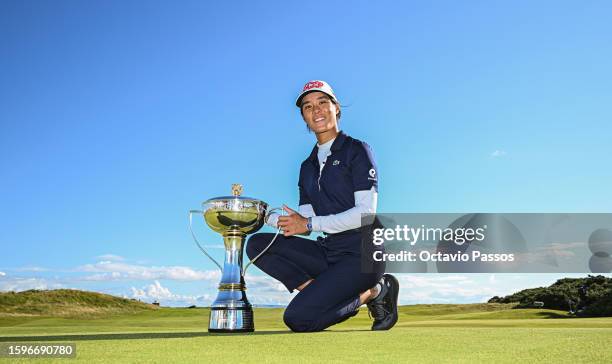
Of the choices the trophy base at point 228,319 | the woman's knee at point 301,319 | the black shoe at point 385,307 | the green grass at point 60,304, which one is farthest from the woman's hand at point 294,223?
the green grass at point 60,304

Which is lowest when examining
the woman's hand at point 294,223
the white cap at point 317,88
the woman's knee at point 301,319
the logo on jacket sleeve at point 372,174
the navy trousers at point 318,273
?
the woman's knee at point 301,319

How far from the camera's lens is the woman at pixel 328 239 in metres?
4.46

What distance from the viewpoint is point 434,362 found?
2348mm

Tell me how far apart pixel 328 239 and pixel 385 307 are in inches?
30.3

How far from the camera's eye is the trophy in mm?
4488

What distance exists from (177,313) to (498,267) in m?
7.53

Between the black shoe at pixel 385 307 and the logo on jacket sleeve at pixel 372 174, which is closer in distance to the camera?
the logo on jacket sleeve at pixel 372 174

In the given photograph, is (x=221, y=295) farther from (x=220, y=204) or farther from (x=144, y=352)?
(x=144, y=352)

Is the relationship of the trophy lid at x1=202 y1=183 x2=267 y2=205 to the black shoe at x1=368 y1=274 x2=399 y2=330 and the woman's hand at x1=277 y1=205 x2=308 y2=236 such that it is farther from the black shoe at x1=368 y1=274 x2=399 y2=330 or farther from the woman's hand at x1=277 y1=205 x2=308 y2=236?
the black shoe at x1=368 y1=274 x2=399 y2=330

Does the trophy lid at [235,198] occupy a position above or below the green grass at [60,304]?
above

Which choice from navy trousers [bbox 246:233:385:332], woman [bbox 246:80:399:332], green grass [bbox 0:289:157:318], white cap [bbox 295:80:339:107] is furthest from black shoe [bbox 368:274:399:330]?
green grass [bbox 0:289:157:318]

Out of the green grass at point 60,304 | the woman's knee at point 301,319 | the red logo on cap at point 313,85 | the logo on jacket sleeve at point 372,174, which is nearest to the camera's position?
the woman's knee at point 301,319

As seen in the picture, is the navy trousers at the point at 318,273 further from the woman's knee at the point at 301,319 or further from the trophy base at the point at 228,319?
the trophy base at the point at 228,319

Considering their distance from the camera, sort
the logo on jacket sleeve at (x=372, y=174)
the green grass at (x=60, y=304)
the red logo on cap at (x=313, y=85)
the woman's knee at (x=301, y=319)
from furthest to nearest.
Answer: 1. the green grass at (x=60, y=304)
2. the red logo on cap at (x=313, y=85)
3. the logo on jacket sleeve at (x=372, y=174)
4. the woman's knee at (x=301, y=319)
